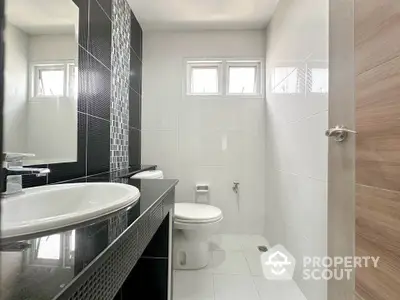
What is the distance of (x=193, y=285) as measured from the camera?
5.58 ft

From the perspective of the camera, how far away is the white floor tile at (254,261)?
6.21 feet

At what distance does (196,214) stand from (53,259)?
1.54 meters

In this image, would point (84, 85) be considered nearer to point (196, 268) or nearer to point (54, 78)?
point (54, 78)

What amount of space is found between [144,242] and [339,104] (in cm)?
108

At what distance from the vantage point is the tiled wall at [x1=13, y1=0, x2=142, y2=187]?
1.44 meters

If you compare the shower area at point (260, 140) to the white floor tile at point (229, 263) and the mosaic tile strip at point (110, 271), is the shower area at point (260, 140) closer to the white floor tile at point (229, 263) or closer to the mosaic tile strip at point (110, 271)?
the white floor tile at point (229, 263)

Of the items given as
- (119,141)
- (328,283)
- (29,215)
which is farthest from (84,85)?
(328,283)

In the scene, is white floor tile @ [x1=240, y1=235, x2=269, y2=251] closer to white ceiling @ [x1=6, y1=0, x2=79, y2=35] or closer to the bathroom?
the bathroom

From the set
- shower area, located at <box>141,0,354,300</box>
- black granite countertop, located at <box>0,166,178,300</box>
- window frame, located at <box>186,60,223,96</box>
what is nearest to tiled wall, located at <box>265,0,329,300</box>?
shower area, located at <box>141,0,354,300</box>

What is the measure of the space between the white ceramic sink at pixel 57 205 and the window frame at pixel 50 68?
475 millimetres

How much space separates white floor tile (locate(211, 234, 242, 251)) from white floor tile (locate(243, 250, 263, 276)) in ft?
0.41

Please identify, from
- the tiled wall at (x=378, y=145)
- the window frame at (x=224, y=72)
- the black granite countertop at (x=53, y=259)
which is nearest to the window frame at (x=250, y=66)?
the window frame at (x=224, y=72)

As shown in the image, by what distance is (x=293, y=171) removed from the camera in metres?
1.82

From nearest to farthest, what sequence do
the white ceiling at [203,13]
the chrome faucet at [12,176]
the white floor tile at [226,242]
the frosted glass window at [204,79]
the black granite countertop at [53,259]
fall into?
the black granite countertop at [53,259] < the chrome faucet at [12,176] < the white ceiling at [203,13] < the white floor tile at [226,242] < the frosted glass window at [204,79]
